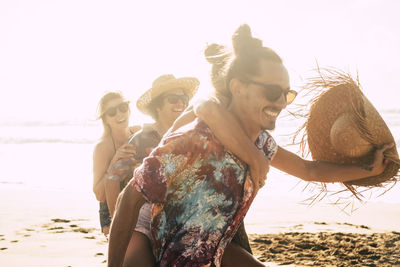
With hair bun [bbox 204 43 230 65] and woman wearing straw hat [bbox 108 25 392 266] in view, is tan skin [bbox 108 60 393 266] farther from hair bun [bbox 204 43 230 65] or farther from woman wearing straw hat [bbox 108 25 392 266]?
hair bun [bbox 204 43 230 65]

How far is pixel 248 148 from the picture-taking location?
2105 millimetres

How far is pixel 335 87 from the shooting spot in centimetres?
271

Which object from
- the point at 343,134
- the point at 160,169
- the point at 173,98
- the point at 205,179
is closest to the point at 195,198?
the point at 205,179

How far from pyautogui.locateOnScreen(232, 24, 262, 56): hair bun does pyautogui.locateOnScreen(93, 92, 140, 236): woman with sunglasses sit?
2.46 m

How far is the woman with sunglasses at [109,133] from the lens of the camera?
14.1ft

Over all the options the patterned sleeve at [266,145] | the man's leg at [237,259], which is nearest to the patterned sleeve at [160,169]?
the patterned sleeve at [266,145]

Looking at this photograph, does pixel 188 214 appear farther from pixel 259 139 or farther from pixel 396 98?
pixel 396 98

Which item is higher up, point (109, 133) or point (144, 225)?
point (109, 133)

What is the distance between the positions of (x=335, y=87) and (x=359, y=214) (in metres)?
5.69

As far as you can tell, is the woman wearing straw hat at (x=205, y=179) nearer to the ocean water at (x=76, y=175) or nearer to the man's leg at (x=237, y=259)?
the man's leg at (x=237, y=259)

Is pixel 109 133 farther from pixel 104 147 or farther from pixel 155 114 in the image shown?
pixel 155 114

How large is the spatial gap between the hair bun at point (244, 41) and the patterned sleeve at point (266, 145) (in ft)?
1.71

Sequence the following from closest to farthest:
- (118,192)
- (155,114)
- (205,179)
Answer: (205,179)
(118,192)
(155,114)

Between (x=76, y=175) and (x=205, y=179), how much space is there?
11.9m
